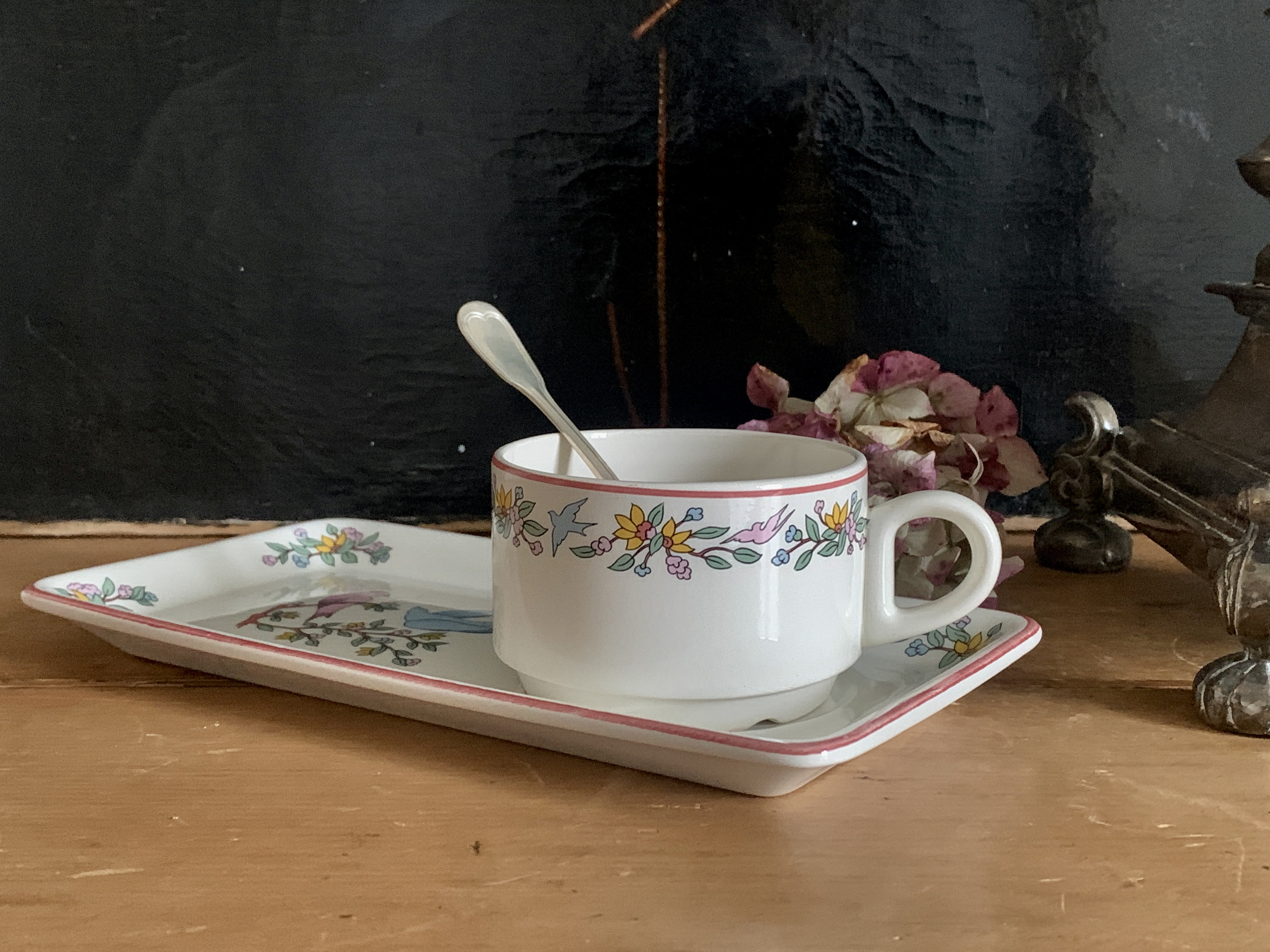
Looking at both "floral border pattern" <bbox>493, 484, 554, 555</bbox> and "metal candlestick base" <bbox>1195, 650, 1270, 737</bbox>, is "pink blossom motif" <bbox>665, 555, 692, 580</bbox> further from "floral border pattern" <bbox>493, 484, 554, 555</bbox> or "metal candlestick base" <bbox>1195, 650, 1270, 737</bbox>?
"metal candlestick base" <bbox>1195, 650, 1270, 737</bbox>

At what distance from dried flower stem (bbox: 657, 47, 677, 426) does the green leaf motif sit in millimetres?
366

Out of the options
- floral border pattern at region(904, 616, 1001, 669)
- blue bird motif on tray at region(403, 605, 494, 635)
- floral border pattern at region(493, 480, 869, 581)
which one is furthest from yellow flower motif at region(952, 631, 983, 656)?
blue bird motif on tray at region(403, 605, 494, 635)

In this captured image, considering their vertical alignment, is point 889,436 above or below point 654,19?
below

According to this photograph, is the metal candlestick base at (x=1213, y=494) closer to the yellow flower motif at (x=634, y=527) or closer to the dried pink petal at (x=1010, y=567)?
the dried pink petal at (x=1010, y=567)

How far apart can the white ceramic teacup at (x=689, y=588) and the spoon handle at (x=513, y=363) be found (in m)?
0.06

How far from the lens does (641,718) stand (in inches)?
15.4

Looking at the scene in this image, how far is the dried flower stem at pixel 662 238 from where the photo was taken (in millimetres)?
730

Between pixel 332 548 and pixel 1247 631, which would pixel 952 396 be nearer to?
pixel 1247 631

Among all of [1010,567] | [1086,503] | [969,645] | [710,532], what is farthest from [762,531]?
[1086,503]

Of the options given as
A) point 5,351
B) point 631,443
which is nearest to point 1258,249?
point 631,443

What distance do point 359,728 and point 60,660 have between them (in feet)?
0.56

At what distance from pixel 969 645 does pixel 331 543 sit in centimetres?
36

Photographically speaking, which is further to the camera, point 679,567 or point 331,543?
point 331,543

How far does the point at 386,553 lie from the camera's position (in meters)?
0.67
